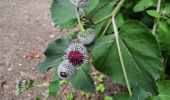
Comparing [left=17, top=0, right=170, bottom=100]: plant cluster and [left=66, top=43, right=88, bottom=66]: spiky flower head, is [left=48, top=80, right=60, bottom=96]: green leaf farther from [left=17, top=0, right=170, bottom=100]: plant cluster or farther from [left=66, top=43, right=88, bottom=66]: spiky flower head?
[left=66, top=43, right=88, bottom=66]: spiky flower head

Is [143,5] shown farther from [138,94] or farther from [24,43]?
[24,43]

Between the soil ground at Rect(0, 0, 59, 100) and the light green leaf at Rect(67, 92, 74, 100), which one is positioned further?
the soil ground at Rect(0, 0, 59, 100)

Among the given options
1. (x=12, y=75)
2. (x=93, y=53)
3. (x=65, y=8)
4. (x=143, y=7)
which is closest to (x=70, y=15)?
(x=65, y=8)

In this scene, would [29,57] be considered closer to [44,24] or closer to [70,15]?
[44,24]

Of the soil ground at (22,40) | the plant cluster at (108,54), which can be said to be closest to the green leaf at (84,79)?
the plant cluster at (108,54)

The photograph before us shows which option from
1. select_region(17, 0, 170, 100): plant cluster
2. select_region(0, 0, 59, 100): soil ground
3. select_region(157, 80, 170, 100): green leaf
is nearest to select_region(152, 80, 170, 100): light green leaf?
select_region(157, 80, 170, 100): green leaf

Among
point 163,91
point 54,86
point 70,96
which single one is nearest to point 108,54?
point 54,86
